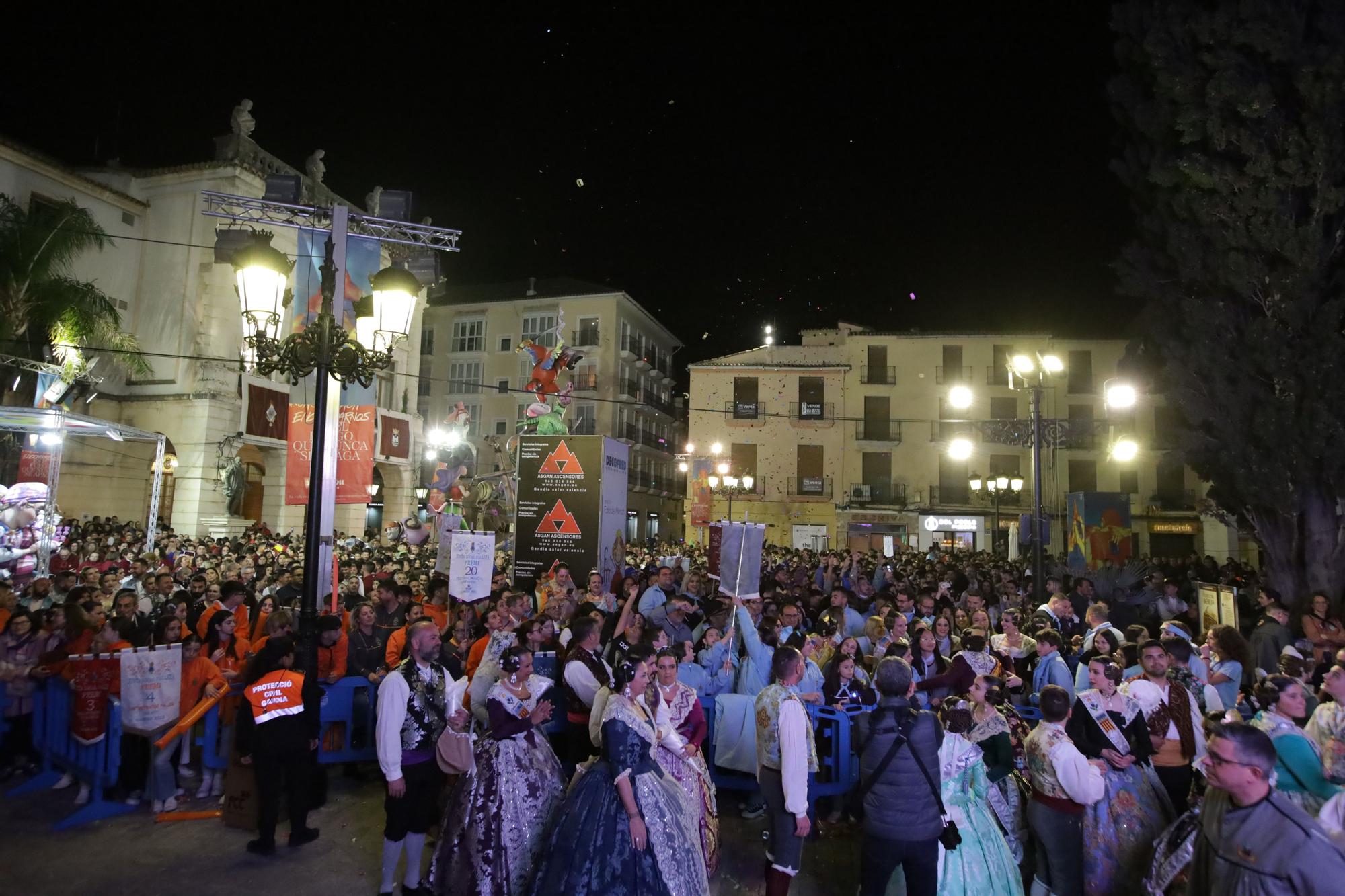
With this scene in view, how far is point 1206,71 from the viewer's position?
1340 cm

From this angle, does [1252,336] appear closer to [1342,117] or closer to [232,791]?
[1342,117]

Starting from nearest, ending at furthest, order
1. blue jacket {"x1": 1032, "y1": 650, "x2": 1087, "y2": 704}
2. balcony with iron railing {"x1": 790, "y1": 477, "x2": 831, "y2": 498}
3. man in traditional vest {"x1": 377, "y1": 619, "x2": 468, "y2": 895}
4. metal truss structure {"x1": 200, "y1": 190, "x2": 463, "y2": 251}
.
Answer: man in traditional vest {"x1": 377, "y1": 619, "x2": 468, "y2": 895} < blue jacket {"x1": 1032, "y1": 650, "x2": 1087, "y2": 704} < metal truss structure {"x1": 200, "y1": 190, "x2": 463, "y2": 251} < balcony with iron railing {"x1": 790, "y1": 477, "x2": 831, "y2": 498}

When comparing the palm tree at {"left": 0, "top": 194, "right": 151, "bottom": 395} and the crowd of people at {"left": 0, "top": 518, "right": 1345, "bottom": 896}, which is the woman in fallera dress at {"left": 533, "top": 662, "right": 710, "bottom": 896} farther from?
the palm tree at {"left": 0, "top": 194, "right": 151, "bottom": 395}

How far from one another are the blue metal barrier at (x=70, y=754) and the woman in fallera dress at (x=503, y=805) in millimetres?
3227

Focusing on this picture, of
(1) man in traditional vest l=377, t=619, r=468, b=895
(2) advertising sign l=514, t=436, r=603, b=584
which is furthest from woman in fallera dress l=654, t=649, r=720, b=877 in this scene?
(2) advertising sign l=514, t=436, r=603, b=584

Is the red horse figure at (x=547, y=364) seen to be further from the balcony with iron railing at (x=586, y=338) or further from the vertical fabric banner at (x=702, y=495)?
the balcony with iron railing at (x=586, y=338)

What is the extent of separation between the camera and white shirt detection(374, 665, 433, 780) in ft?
14.9

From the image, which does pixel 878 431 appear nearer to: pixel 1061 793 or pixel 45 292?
pixel 45 292

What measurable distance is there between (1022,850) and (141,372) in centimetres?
2517

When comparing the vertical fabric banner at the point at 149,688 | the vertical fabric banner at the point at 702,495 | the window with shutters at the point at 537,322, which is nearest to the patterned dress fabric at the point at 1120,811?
the vertical fabric banner at the point at 149,688

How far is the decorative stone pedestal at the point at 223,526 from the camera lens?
2314 centimetres

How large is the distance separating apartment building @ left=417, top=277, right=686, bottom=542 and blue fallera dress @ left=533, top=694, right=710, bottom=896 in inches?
1439

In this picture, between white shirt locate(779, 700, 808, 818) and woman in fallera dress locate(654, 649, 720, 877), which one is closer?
white shirt locate(779, 700, 808, 818)

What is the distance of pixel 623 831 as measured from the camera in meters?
3.94
